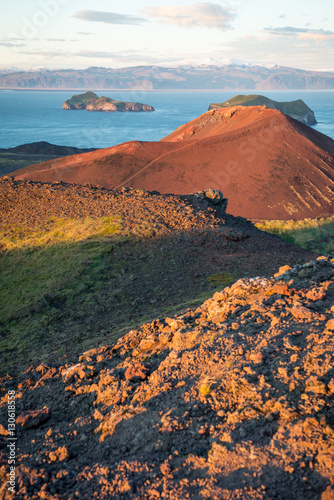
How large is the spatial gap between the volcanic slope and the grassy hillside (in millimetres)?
1875

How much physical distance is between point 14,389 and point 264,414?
4.32 m

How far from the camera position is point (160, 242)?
11953 millimetres

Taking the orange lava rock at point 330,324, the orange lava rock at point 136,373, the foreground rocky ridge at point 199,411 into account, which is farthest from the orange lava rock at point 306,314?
the orange lava rock at point 136,373

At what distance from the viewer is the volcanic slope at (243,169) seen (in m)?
30.2

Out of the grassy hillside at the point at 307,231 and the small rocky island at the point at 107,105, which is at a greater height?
the small rocky island at the point at 107,105

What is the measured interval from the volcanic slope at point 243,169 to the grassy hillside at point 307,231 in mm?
1875

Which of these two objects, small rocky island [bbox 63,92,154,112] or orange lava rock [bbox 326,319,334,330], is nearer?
orange lava rock [bbox 326,319,334,330]

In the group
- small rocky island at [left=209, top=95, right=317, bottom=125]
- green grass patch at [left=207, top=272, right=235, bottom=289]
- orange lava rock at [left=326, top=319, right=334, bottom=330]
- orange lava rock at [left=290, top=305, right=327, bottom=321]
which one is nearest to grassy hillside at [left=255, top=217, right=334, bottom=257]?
green grass patch at [left=207, top=272, right=235, bottom=289]

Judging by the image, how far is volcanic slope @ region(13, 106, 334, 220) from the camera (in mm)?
30156

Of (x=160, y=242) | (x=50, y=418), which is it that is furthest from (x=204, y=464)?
(x=160, y=242)

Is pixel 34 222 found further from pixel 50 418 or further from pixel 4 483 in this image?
pixel 4 483

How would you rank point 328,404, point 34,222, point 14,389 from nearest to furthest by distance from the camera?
point 328,404 → point 14,389 → point 34,222

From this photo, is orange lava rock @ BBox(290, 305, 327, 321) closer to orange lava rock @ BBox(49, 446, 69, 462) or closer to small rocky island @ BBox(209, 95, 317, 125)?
orange lava rock @ BBox(49, 446, 69, 462)

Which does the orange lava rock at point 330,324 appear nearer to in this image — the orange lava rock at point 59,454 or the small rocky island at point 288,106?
the orange lava rock at point 59,454
